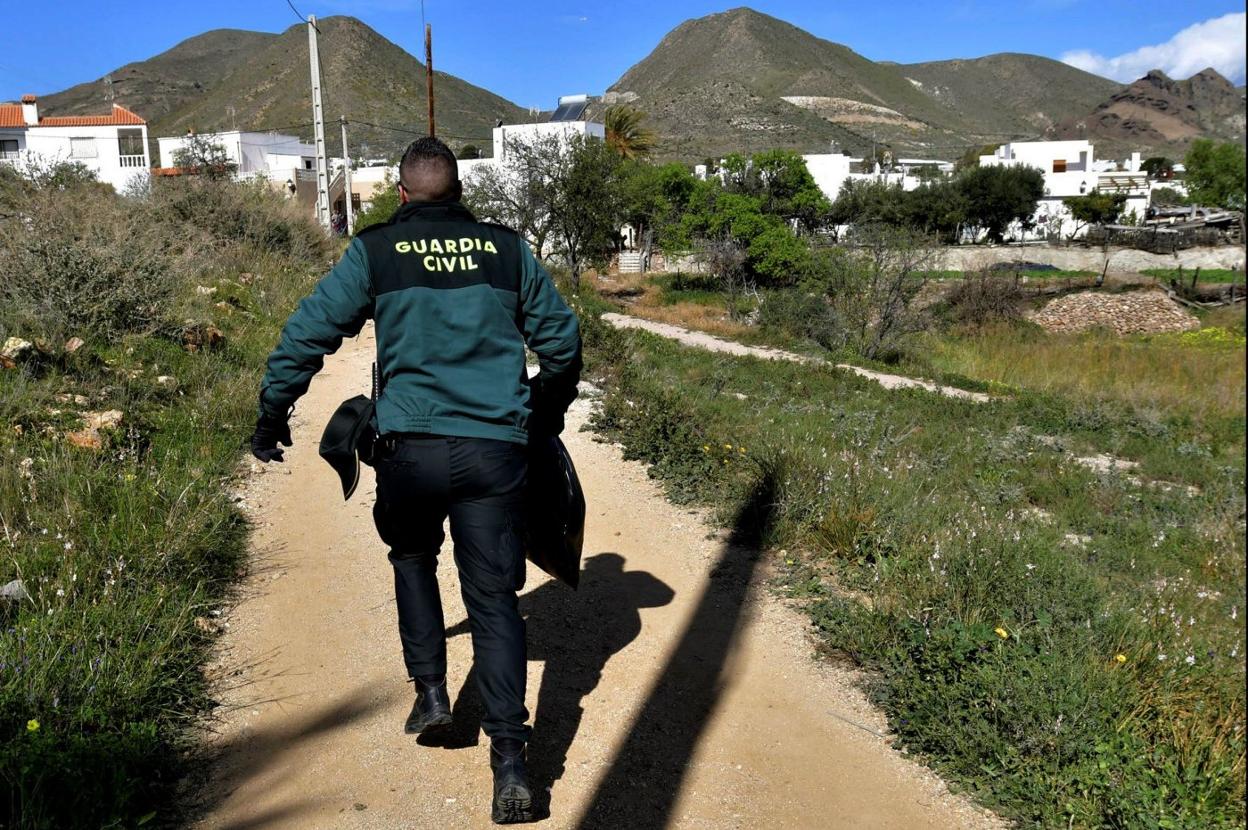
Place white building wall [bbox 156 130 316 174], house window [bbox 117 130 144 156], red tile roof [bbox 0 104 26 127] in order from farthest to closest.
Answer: white building wall [bbox 156 130 316 174]
red tile roof [bbox 0 104 26 127]
house window [bbox 117 130 144 156]

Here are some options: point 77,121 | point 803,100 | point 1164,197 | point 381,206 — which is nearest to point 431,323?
point 381,206

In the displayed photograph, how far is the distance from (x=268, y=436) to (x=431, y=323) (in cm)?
74

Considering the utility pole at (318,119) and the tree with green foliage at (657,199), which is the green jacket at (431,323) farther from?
the tree with green foliage at (657,199)

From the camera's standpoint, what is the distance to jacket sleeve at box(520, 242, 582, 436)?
10.0ft

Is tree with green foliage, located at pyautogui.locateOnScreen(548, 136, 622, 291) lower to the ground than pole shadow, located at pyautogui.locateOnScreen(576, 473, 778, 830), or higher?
higher

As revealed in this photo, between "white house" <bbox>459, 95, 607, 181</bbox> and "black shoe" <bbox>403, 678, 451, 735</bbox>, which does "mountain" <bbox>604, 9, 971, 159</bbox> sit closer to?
"white house" <bbox>459, 95, 607, 181</bbox>

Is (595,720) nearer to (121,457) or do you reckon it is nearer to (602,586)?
(602,586)

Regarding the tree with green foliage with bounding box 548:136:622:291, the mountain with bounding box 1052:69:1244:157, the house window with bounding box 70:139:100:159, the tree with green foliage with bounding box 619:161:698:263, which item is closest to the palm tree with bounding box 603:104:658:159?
the tree with green foliage with bounding box 619:161:698:263

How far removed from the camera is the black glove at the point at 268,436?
311cm

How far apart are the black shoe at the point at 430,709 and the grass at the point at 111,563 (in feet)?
2.52

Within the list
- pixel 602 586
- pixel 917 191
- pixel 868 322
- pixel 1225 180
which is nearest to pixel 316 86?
pixel 868 322

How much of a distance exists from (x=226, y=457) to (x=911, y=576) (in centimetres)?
473

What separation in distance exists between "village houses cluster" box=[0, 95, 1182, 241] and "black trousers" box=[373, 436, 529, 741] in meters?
40.6

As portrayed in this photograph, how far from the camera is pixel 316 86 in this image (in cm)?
2442
